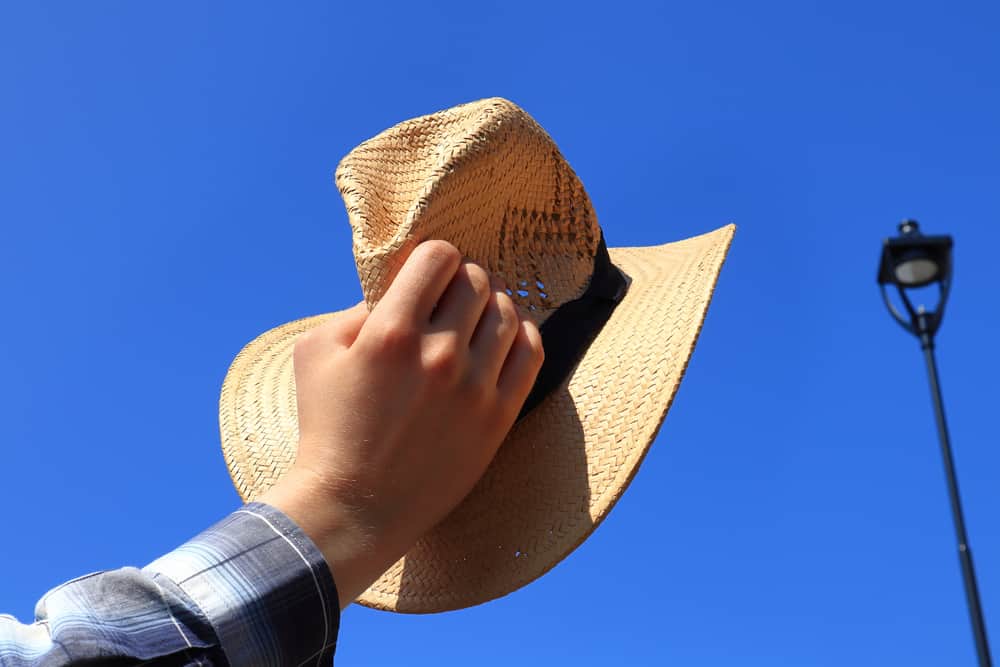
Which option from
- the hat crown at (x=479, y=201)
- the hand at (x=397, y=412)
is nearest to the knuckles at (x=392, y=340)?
the hand at (x=397, y=412)

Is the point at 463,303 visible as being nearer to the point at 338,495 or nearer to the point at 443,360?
the point at 443,360

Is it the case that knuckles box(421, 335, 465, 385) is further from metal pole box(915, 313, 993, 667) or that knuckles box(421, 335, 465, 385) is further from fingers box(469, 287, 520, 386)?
metal pole box(915, 313, 993, 667)

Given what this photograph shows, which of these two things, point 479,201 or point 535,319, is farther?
point 535,319

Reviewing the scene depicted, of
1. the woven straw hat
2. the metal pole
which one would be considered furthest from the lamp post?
the woven straw hat

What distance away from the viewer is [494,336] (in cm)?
104

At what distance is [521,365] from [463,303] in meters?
0.10

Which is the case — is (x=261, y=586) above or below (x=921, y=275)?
below

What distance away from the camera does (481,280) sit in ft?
3.56

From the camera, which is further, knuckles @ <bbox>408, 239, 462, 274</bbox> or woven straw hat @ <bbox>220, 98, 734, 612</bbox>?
woven straw hat @ <bbox>220, 98, 734, 612</bbox>

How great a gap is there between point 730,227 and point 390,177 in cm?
100

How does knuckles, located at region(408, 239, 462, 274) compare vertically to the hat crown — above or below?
below

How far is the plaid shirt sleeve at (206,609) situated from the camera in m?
0.64

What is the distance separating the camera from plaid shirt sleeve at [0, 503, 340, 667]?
635 millimetres

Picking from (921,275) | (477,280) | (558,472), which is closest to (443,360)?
(477,280)
